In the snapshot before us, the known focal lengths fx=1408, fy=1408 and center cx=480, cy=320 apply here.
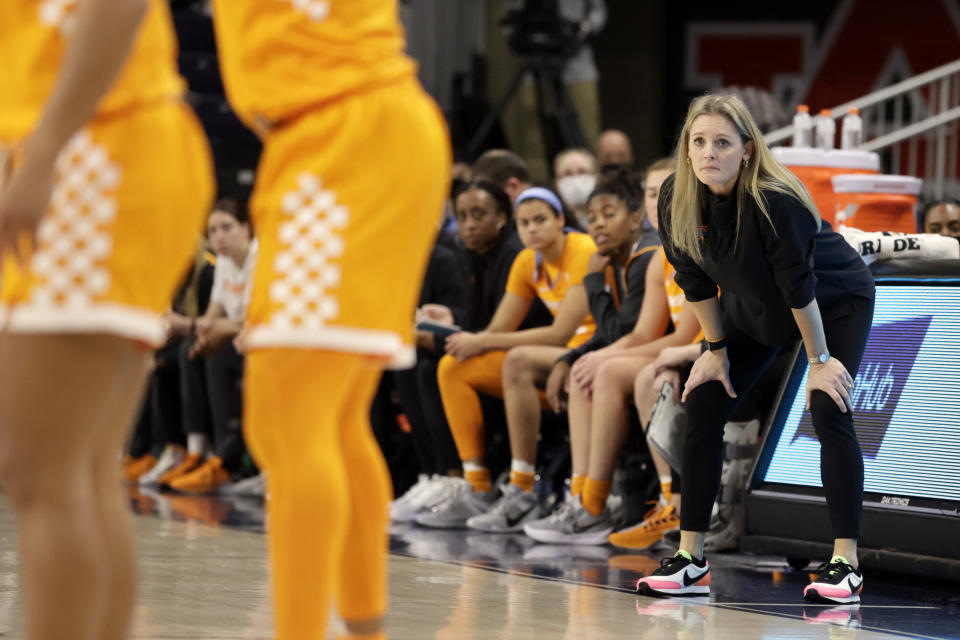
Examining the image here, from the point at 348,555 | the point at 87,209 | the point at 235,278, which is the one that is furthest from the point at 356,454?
the point at 235,278

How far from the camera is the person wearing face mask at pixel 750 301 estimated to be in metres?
3.44

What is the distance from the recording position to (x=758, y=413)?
462 centimetres

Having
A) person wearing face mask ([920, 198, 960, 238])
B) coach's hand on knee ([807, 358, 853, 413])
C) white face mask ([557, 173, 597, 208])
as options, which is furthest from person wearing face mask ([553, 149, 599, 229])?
coach's hand on knee ([807, 358, 853, 413])

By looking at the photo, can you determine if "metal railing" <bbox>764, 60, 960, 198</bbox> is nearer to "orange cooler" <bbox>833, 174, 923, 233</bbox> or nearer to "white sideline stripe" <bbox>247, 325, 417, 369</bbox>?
"orange cooler" <bbox>833, 174, 923, 233</bbox>

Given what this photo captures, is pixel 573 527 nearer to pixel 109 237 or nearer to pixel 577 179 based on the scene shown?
pixel 577 179

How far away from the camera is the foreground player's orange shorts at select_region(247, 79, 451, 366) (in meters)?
1.86

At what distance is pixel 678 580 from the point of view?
140 inches

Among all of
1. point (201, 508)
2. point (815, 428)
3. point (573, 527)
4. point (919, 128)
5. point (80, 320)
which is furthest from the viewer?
point (919, 128)

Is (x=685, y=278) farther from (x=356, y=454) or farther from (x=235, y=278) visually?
(x=235, y=278)

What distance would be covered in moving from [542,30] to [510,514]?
4.21 m

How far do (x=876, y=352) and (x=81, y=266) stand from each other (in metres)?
2.88

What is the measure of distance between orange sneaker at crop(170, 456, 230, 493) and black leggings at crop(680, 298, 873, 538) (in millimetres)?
3516

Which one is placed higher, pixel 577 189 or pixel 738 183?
pixel 738 183

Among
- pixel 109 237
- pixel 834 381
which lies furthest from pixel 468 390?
pixel 109 237
